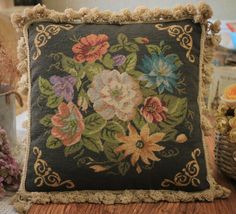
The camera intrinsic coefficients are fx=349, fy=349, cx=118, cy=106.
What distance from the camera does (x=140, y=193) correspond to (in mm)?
692

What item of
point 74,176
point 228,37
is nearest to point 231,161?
point 74,176

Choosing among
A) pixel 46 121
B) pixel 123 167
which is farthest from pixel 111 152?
pixel 46 121

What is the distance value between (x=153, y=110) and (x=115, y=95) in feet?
0.27

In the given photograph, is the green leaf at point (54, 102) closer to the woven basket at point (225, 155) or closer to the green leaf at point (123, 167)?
the green leaf at point (123, 167)

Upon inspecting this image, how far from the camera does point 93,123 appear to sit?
690 mm

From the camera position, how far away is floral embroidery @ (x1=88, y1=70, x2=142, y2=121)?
0.69m

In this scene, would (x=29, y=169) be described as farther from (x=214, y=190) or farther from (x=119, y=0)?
(x=119, y=0)

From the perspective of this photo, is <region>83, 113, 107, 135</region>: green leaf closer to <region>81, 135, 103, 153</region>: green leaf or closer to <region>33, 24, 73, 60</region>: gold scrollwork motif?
<region>81, 135, 103, 153</region>: green leaf

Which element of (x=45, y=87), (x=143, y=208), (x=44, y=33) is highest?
(x=44, y=33)

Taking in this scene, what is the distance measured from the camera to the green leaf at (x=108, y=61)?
712mm

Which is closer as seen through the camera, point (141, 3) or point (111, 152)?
point (111, 152)

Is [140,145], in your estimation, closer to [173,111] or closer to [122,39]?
[173,111]

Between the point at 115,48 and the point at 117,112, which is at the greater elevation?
the point at 115,48

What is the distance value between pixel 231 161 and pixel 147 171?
7.8 inches
